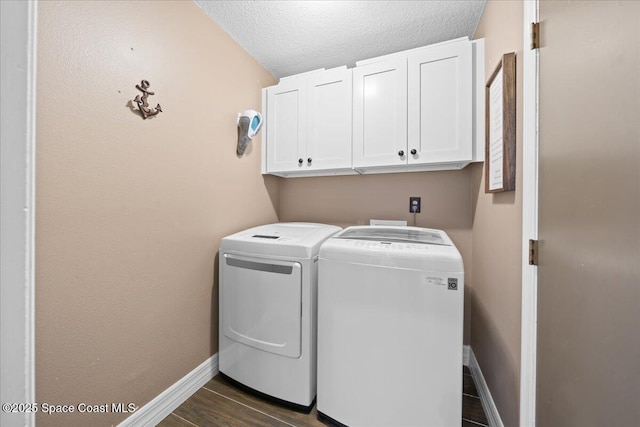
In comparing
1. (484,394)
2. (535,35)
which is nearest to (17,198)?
(535,35)

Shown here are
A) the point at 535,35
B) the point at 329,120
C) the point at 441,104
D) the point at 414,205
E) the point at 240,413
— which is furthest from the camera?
the point at 414,205

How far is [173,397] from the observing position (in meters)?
1.36

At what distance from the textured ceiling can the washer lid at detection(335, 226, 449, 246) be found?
1379mm

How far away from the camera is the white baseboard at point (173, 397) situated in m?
1.20

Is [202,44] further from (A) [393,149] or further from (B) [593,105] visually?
(B) [593,105]

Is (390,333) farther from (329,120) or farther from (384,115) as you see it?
(329,120)

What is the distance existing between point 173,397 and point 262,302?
72cm

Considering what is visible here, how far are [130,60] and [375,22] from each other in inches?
56.9

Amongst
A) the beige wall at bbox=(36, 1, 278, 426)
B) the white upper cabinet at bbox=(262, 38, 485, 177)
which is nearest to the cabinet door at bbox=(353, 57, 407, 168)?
the white upper cabinet at bbox=(262, 38, 485, 177)

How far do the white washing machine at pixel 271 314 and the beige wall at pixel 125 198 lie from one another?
20cm

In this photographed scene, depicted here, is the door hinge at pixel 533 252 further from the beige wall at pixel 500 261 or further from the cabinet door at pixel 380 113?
the cabinet door at pixel 380 113

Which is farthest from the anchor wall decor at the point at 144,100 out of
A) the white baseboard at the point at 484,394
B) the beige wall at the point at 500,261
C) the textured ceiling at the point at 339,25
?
the white baseboard at the point at 484,394

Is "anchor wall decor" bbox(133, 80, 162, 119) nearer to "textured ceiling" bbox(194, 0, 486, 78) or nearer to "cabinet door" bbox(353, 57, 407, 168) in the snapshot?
"textured ceiling" bbox(194, 0, 486, 78)

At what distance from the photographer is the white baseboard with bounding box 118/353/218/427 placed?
1204 mm
